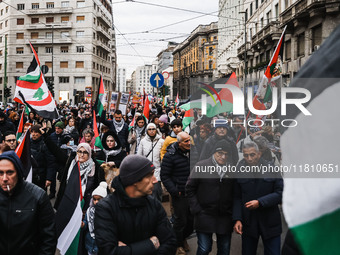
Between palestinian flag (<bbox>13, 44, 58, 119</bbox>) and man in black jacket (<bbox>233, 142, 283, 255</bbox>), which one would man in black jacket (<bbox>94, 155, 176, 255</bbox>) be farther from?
palestinian flag (<bbox>13, 44, 58, 119</bbox>)

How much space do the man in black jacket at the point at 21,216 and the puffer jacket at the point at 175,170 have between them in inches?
89.3

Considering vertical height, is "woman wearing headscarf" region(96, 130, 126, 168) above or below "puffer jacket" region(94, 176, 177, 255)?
above

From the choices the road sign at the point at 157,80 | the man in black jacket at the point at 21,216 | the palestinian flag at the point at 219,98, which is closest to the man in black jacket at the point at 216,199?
the man in black jacket at the point at 21,216

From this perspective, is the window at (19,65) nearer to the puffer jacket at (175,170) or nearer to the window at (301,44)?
the window at (301,44)

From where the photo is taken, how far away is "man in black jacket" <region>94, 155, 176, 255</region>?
2455 mm

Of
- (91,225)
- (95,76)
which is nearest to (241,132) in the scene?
(91,225)

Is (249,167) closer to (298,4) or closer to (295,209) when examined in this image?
(295,209)

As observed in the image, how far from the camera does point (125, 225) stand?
2.48 metres

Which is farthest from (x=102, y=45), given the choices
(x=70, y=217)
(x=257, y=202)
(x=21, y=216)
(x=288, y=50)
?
(x=21, y=216)

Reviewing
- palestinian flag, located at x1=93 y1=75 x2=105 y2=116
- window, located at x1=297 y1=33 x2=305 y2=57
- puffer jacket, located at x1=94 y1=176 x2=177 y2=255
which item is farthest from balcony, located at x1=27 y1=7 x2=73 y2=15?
puffer jacket, located at x1=94 y1=176 x2=177 y2=255

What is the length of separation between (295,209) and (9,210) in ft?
8.40

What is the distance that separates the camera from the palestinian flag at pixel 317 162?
2.42 feet

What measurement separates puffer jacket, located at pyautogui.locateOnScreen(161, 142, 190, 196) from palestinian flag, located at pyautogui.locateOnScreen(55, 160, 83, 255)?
1290 millimetres

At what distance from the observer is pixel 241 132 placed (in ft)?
23.1
